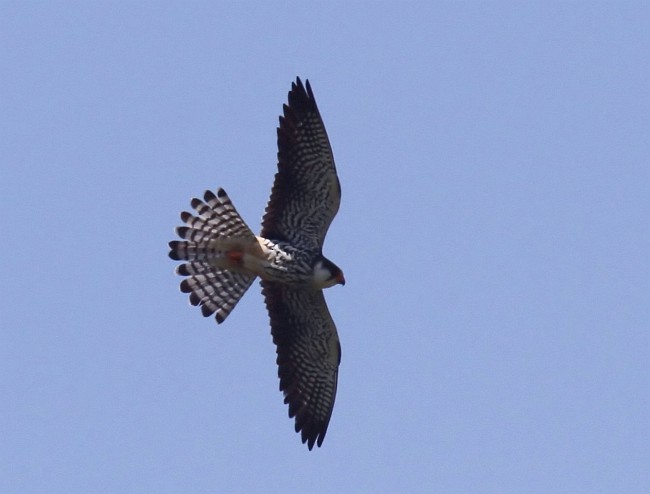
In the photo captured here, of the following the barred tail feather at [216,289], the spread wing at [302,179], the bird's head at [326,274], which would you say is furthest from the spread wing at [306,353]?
the spread wing at [302,179]

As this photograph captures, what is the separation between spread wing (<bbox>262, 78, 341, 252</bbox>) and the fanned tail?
0.36 meters

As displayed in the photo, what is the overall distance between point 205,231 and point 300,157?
1.21 metres

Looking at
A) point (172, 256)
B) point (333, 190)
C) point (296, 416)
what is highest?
point (333, 190)

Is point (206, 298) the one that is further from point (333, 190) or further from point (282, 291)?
point (333, 190)

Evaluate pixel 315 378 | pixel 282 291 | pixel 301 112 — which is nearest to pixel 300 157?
pixel 301 112

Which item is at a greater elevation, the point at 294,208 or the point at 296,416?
the point at 294,208

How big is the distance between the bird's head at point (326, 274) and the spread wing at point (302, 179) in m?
0.21

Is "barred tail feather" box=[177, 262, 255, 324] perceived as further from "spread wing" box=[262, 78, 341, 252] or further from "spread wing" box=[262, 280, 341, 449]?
"spread wing" box=[262, 78, 341, 252]

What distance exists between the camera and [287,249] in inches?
584

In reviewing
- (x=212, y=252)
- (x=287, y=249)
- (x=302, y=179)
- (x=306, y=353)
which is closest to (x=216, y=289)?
(x=212, y=252)

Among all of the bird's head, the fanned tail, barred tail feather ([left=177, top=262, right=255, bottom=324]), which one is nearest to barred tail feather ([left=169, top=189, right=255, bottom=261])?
the fanned tail

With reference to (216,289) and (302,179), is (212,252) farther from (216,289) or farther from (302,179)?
(302,179)

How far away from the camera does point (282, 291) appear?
1530 centimetres

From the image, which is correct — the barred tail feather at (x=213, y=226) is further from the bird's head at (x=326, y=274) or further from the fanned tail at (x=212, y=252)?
the bird's head at (x=326, y=274)
